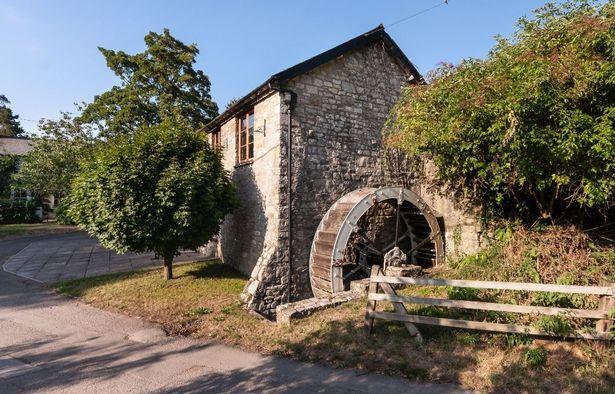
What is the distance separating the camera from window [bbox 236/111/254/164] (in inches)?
423

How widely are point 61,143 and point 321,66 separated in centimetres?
2306

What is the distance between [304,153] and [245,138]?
8.91 ft

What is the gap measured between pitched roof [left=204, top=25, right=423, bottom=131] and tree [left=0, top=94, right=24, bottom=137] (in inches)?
2227

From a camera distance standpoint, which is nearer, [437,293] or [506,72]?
[506,72]

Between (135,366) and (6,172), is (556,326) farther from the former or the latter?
→ (6,172)

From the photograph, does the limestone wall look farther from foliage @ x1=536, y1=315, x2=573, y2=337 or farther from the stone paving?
foliage @ x1=536, y1=315, x2=573, y2=337

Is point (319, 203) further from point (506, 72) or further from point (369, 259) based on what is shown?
point (506, 72)

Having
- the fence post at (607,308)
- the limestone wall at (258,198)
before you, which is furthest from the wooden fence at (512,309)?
the limestone wall at (258,198)

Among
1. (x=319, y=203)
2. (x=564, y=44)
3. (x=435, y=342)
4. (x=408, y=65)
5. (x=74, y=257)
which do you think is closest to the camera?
(x=435, y=342)

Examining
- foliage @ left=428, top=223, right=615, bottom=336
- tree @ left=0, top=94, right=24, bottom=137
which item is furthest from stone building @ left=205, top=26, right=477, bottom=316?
tree @ left=0, top=94, right=24, bottom=137

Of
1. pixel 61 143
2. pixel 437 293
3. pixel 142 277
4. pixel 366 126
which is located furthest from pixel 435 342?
pixel 61 143

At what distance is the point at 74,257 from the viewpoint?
13.6 m

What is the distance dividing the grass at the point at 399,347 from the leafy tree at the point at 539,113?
94.3 inches

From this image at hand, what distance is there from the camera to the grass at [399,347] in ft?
13.3
